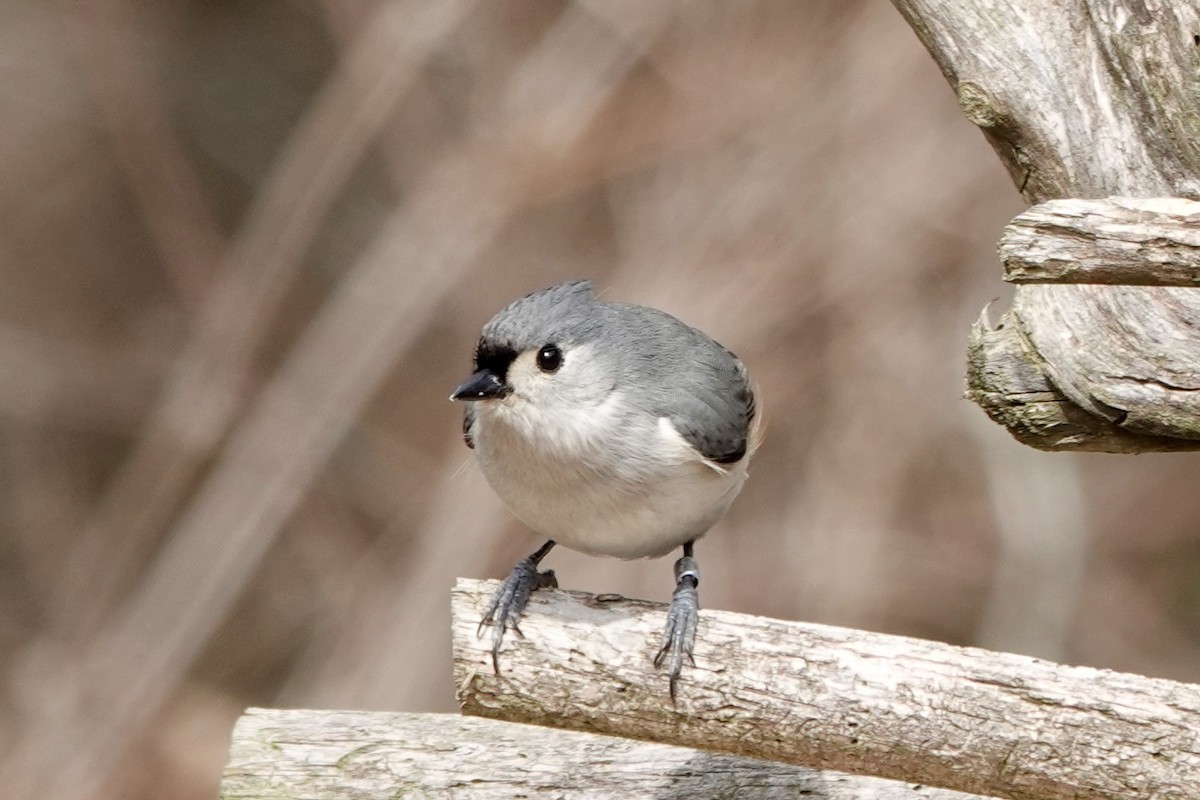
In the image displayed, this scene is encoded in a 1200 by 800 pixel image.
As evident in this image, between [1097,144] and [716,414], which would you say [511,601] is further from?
[1097,144]

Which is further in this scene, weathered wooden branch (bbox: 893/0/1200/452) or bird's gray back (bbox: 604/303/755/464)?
bird's gray back (bbox: 604/303/755/464)

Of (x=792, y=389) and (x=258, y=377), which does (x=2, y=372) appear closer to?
(x=258, y=377)

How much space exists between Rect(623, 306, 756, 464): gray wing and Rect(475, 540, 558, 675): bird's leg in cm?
33

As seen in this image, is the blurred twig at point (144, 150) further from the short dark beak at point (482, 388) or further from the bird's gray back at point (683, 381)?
the short dark beak at point (482, 388)

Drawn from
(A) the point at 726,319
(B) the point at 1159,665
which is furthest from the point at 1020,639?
(A) the point at 726,319

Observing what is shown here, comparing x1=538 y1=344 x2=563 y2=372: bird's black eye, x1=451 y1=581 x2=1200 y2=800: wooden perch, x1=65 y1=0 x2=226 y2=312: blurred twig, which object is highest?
x1=65 y1=0 x2=226 y2=312: blurred twig

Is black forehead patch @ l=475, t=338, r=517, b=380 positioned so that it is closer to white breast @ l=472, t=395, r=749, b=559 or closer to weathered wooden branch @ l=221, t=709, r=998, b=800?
white breast @ l=472, t=395, r=749, b=559

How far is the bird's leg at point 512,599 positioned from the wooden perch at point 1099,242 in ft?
2.88

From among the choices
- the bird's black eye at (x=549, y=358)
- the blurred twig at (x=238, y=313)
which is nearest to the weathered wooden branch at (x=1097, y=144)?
the bird's black eye at (x=549, y=358)

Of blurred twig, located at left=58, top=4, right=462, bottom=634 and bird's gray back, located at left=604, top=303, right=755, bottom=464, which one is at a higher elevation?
blurred twig, located at left=58, top=4, right=462, bottom=634

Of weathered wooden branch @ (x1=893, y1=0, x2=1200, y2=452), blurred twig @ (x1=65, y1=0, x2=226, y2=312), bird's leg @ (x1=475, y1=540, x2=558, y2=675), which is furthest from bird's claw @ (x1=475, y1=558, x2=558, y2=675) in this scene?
blurred twig @ (x1=65, y1=0, x2=226, y2=312)

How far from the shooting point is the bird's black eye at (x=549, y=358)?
2.16 m

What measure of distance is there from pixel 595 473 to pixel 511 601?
0.79 feet

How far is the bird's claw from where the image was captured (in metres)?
1.93
